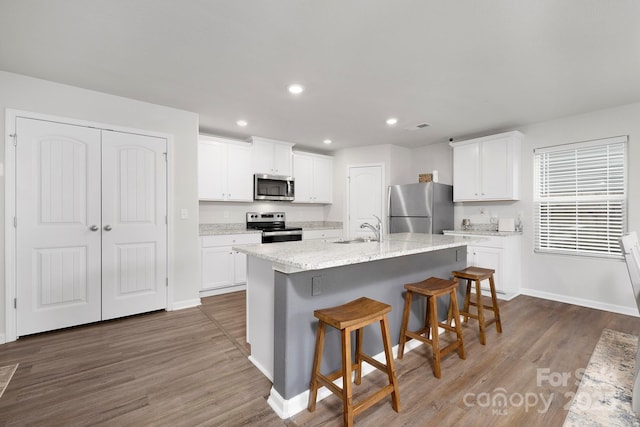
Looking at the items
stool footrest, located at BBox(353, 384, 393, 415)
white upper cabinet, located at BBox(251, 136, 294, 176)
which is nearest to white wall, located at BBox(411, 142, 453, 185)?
white upper cabinet, located at BBox(251, 136, 294, 176)

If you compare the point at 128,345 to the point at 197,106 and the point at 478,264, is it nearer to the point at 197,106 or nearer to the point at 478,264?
the point at 197,106

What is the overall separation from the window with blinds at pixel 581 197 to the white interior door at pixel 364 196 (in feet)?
7.49

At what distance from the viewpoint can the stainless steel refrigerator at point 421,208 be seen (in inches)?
179

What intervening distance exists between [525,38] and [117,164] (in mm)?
3861

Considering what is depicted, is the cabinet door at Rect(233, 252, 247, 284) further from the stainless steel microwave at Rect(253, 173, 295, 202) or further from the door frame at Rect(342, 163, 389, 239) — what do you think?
the door frame at Rect(342, 163, 389, 239)

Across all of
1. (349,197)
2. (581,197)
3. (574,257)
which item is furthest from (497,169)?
(349,197)

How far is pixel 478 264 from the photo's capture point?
4.12m

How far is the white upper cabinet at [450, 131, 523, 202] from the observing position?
405 centimetres

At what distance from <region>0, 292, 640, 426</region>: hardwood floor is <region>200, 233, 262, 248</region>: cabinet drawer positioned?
3.99ft

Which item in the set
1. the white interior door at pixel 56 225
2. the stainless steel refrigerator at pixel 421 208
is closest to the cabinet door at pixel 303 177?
the stainless steel refrigerator at pixel 421 208

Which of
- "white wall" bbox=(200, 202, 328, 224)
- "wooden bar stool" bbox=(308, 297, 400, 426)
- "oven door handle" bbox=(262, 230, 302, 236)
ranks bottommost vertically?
"wooden bar stool" bbox=(308, 297, 400, 426)

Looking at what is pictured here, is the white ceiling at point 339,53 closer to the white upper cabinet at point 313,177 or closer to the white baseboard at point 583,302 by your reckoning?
the white upper cabinet at point 313,177

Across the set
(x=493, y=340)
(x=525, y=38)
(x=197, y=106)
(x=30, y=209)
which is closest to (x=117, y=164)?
(x=30, y=209)

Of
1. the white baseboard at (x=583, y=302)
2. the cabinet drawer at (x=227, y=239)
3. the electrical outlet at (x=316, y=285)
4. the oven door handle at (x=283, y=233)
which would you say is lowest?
the white baseboard at (x=583, y=302)
